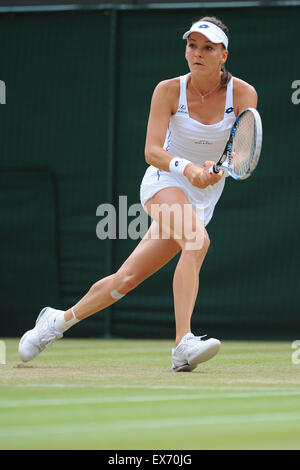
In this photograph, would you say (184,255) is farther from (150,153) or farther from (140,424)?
(140,424)

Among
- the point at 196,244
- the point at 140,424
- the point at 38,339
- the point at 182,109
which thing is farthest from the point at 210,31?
the point at 140,424

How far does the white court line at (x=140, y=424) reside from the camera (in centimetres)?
338

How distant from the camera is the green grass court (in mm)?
3242

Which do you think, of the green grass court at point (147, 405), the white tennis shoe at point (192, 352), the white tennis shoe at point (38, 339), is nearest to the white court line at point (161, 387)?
the green grass court at point (147, 405)

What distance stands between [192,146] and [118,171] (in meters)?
3.91

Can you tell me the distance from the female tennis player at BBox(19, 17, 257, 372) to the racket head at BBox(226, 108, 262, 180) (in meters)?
0.16

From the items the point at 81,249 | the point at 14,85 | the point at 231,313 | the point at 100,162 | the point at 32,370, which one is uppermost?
the point at 14,85

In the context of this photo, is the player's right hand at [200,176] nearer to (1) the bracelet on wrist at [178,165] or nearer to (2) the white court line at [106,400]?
(1) the bracelet on wrist at [178,165]

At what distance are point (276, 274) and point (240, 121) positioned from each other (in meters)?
3.95

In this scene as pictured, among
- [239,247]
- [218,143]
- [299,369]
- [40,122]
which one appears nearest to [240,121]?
[218,143]

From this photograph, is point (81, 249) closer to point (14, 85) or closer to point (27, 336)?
point (14, 85)

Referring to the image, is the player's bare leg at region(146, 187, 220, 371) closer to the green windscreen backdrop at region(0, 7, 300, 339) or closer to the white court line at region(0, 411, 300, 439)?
the white court line at region(0, 411, 300, 439)

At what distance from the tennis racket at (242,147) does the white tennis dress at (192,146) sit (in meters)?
0.28
